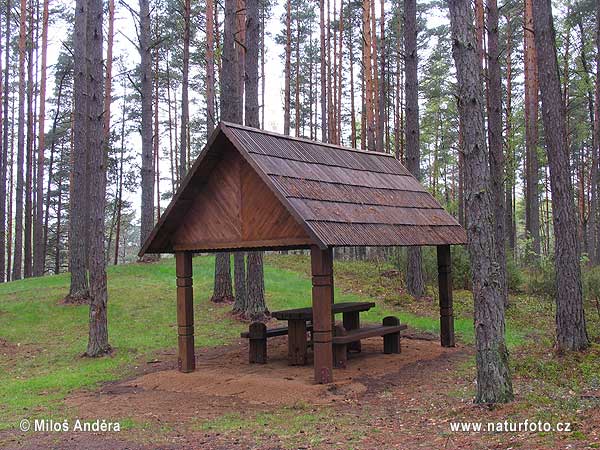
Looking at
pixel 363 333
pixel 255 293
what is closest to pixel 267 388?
pixel 363 333

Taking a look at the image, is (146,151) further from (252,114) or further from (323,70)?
(323,70)

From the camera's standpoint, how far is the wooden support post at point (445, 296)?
443 inches

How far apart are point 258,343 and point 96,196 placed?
4.78 m

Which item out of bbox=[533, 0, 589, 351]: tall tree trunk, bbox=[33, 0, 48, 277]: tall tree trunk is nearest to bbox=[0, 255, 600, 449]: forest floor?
bbox=[533, 0, 589, 351]: tall tree trunk

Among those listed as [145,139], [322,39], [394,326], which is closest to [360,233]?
[394,326]

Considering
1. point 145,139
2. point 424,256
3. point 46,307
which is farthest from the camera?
point 145,139

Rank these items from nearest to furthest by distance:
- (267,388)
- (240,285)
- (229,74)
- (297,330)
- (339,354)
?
(267,388), (339,354), (297,330), (229,74), (240,285)

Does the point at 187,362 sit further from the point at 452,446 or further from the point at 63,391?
the point at 452,446

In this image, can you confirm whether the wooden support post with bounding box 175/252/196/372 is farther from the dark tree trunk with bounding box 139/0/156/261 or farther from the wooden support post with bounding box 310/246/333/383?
the dark tree trunk with bounding box 139/0/156/261

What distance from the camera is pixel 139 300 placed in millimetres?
17516

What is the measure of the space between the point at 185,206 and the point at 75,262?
8652mm

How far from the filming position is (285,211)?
8.56m

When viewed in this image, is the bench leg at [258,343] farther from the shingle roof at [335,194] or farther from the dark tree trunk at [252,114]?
the dark tree trunk at [252,114]

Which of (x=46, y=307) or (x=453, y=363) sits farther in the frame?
(x=46, y=307)
